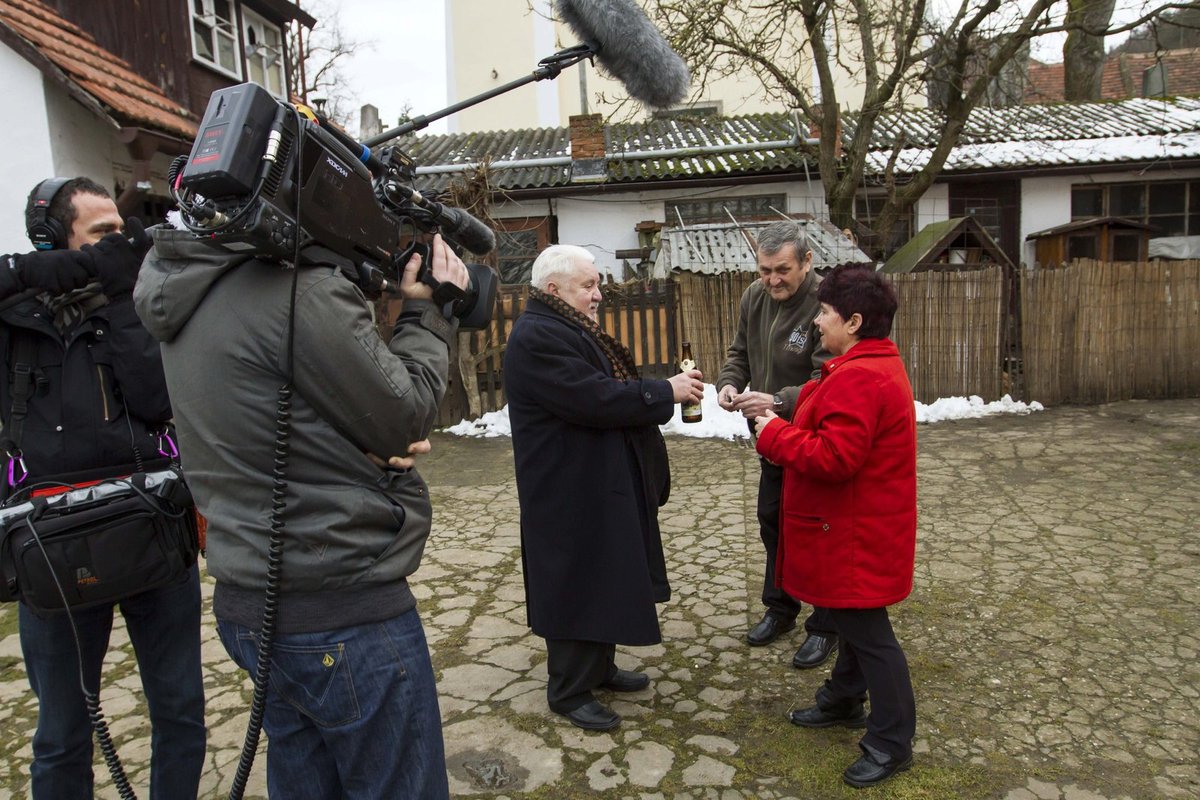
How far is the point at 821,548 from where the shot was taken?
2938 millimetres

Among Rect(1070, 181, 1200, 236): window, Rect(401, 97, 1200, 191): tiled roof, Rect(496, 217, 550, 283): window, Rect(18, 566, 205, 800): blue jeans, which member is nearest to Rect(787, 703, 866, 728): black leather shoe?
Rect(18, 566, 205, 800): blue jeans

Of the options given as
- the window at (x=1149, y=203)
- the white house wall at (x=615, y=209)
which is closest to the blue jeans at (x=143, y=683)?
the white house wall at (x=615, y=209)

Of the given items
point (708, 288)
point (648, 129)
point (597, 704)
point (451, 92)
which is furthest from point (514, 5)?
point (597, 704)

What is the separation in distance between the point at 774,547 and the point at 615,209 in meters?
11.4

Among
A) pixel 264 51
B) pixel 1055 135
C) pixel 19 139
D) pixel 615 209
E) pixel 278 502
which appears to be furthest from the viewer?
pixel 1055 135

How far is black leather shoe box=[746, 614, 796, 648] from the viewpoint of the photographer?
4070mm

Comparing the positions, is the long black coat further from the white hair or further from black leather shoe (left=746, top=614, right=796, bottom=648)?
black leather shoe (left=746, top=614, right=796, bottom=648)

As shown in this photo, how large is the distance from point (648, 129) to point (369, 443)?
16630 mm

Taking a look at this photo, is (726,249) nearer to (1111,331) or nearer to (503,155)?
A: (1111,331)

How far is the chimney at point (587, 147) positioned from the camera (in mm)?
14492

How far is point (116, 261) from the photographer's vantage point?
7.77ft

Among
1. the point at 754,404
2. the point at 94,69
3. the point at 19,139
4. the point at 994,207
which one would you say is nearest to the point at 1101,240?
the point at 994,207

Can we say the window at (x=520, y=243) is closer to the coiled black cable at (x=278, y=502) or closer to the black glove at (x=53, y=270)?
the black glove at (x=53, y=270)

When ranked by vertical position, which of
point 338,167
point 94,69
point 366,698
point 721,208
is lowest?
point 366,698
